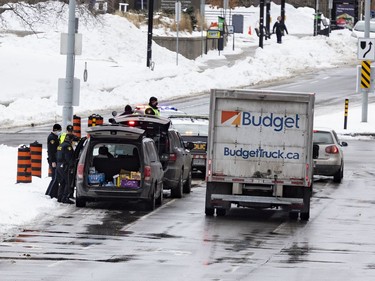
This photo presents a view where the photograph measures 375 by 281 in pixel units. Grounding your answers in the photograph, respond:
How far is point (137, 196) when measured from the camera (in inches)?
924

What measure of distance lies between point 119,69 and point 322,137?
31830mm

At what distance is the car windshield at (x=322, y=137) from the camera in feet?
104

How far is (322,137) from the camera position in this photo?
31875 mm

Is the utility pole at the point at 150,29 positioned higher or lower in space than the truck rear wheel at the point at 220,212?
higher

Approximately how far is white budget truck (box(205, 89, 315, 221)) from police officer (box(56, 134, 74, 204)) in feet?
10.5

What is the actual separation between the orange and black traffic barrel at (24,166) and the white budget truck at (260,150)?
5247 millimetres

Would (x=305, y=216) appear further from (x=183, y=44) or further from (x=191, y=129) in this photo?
(x=183, y=44)

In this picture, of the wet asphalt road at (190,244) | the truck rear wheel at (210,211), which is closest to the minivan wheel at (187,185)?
the wet asphalt road at (190,244)

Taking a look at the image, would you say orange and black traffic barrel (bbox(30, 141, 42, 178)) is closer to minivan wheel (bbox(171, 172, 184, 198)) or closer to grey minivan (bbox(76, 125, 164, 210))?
minivan wheel (bbox(171, 172, 184, 198))

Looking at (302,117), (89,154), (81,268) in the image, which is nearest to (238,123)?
(302,117)

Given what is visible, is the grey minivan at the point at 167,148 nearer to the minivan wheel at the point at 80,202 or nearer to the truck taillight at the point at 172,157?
the truck taillight at the point at 172,157

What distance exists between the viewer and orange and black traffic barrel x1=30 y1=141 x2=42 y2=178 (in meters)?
27.9

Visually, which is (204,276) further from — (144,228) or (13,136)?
(13,136)

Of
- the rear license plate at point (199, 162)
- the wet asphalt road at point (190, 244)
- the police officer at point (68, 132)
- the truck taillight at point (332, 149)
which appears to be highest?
the police officer at point (68, 132)
